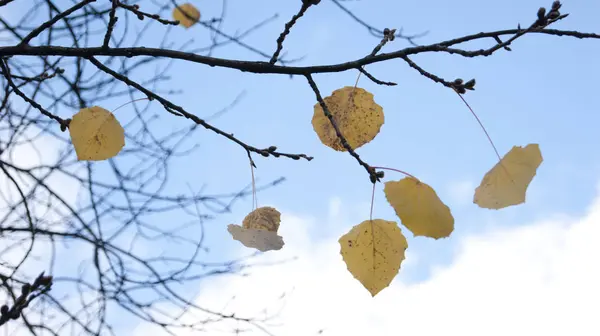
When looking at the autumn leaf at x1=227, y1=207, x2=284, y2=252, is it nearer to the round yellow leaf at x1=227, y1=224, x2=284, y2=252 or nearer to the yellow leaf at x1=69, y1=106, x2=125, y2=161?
the round yellow leaf at x1=227, y1=224, x2=284, y2=252

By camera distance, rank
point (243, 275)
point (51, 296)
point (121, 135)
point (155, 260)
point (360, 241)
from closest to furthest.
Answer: point (360, 241), point (121, 135), point (51, 296), point (155, 260), point (243, 275)

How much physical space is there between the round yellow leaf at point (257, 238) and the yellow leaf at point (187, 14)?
48.9 inches

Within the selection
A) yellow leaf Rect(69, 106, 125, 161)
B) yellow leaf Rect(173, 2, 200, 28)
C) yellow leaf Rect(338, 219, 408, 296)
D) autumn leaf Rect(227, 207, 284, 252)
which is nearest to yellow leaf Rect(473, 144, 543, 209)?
yellow leaf Rect(338, 219, 408, 296)

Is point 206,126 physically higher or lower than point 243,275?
lower

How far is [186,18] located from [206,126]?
3.21 ft

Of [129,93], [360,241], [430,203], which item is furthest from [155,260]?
[430,203]

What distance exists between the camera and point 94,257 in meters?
2.06

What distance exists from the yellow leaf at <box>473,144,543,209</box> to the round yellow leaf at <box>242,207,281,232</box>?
1.52 ft

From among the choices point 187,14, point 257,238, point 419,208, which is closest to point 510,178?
A: point 419,208

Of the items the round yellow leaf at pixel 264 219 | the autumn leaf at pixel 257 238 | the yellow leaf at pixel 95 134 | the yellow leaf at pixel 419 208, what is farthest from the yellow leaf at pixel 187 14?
the yellow leaf at pixel 419 208

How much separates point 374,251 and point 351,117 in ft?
0.93

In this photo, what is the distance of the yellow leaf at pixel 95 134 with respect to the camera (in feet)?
3.85

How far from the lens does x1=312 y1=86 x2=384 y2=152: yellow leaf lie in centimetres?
112

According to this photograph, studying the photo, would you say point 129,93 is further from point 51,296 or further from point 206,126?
point 206,126
